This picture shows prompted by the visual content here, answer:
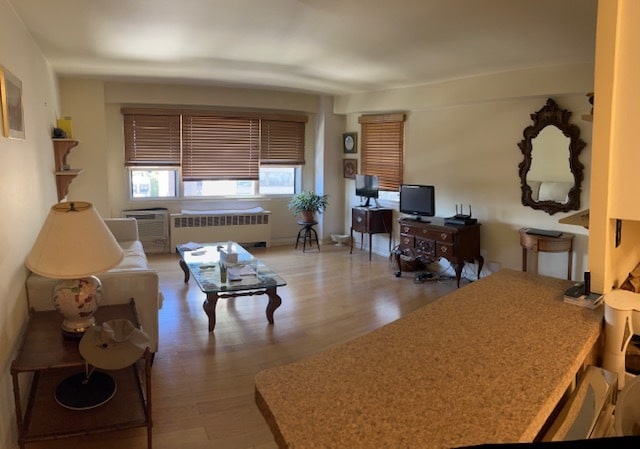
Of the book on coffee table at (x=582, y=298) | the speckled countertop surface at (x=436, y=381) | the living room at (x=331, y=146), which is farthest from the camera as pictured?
the living room at (x=331, y=146)

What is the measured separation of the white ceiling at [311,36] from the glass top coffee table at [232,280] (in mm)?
1937

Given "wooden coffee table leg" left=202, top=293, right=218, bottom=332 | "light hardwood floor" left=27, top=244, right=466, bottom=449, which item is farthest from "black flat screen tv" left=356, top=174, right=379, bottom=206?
"wooden coffee table leg" left=202, top=293, right=218, bottom=332

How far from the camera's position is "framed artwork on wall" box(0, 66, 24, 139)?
2.60 metres

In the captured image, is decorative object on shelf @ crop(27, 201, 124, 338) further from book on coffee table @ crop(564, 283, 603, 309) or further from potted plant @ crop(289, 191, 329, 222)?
potted plant @ crop(289, 191, 329, 222)

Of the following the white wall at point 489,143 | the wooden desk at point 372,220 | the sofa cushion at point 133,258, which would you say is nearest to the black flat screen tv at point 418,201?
the white wall at point 489,143

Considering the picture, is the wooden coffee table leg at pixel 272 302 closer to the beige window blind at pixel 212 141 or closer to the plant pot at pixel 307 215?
the plant pot at pixel 307 215

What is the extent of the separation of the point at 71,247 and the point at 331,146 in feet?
17.9

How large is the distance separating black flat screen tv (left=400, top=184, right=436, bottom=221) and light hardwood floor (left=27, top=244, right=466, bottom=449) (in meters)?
0.80

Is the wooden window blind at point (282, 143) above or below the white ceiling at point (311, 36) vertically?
below

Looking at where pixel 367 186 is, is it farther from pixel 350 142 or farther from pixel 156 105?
pixel 156 105

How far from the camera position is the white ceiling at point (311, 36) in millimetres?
3041

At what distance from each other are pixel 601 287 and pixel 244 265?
323cm

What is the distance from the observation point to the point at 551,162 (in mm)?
4895

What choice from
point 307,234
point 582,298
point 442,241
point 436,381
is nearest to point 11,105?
point 436,381
